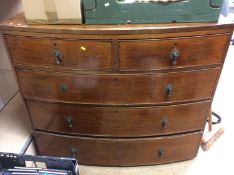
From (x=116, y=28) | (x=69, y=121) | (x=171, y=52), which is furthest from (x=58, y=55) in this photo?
(x=171, y=52)

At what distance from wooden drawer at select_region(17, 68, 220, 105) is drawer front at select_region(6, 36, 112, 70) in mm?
55

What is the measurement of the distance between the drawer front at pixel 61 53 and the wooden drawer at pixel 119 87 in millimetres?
55

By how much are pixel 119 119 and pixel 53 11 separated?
24.9 inches

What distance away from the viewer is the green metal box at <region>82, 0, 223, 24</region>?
0.97 m

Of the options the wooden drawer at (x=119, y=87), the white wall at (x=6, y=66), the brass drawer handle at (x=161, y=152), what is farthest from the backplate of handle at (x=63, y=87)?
the white wall at (x=6, y=66)

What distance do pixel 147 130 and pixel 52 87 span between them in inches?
22.5

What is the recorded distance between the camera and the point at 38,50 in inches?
41.8

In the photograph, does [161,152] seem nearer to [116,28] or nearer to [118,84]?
[118,84]

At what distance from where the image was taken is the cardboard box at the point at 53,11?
98cm

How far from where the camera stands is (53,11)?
996 millimetres

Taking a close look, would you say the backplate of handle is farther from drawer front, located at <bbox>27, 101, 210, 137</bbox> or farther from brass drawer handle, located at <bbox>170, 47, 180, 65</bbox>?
brass drawer handle, located at <bbox>170, 47, 180, 65</bbox>

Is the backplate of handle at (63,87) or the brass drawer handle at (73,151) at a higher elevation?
the backplate of handle at (63,87)

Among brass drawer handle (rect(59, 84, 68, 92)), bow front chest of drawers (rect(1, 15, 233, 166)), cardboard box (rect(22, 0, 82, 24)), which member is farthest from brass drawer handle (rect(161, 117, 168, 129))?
cardboard box (rect(22, 0, 82, 24))

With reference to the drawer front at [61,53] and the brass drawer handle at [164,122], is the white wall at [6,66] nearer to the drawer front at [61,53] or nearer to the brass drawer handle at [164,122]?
the drawer front at [61,53]
